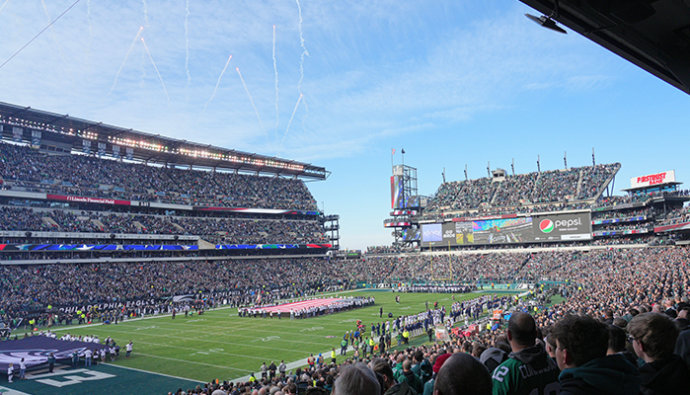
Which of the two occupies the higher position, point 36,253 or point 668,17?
point 668,17

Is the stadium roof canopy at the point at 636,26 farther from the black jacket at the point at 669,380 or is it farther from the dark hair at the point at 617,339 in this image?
the black jacket at the point at 669,380

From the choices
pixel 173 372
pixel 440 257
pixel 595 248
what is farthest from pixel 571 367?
pixel 440 257

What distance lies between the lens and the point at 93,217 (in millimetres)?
50938

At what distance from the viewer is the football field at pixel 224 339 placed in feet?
74.3

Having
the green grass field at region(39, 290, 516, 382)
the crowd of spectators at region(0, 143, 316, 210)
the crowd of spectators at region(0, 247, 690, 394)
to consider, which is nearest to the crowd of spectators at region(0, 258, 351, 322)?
the crowd of spectators at region(0, 247, 690, 394)

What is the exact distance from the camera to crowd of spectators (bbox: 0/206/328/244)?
45019mm

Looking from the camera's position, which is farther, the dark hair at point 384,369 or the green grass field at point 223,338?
the green grass field at point 223,338

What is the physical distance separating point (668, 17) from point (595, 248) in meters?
55.7

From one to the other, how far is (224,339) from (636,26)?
2816cm

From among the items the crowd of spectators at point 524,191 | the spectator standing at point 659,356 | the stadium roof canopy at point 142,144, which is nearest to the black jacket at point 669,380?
the spectator standing at point 659,356

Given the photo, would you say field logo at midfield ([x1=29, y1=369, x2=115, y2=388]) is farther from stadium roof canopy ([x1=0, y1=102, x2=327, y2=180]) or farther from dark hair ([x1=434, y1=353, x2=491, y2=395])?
stadium roof canopy ([x1=0, y1=102, x2=327, y2=180])

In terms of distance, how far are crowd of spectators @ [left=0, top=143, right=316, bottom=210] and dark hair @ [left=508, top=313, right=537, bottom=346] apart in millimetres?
54659

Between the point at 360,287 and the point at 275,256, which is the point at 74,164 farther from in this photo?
the point at 360,287

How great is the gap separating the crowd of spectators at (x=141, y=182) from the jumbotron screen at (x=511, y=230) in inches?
884
